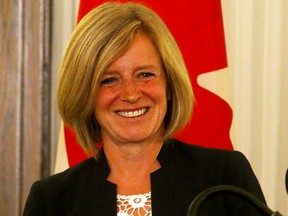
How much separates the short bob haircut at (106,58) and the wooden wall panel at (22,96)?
910 millimetres

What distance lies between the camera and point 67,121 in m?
1.50

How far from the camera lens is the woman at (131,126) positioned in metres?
1.33

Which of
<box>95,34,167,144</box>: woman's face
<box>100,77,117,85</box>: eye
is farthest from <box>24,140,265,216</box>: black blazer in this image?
<box>100,77,117,85</box>: eye

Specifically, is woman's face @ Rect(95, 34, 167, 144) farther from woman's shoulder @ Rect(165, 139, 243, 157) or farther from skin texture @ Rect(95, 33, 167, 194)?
woman's shoulder @ Rect(165, 139, 243, 157)

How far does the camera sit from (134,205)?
1.38m

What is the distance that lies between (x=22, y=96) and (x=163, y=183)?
114 centimetres

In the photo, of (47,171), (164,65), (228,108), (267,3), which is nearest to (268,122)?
(228,108)

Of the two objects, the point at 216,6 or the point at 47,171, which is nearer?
the point at 216,6

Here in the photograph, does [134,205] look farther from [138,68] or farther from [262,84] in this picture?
[262,84]

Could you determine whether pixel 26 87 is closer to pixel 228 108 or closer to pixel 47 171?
pixel 47 171

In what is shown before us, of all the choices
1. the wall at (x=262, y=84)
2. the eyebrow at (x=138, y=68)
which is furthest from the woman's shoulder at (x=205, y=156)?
the wall at (x=262, y=84)

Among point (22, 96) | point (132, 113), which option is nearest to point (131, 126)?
point (132, 113)

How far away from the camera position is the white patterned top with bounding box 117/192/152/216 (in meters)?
1.37

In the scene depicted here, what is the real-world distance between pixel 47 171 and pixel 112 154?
1.04 meters
